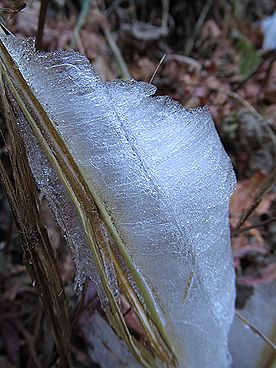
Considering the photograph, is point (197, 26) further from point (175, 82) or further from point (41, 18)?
point (41, 18)

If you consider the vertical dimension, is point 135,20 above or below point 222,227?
below

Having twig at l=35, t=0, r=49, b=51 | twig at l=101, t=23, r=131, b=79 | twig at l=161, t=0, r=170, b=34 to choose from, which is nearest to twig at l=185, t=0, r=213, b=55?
twig at l=161, t=0, r=170, b=34

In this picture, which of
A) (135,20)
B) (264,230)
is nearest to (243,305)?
(264,230)

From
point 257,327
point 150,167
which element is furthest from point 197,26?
point 150,167

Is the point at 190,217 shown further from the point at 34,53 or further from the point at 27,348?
the point at 27,348

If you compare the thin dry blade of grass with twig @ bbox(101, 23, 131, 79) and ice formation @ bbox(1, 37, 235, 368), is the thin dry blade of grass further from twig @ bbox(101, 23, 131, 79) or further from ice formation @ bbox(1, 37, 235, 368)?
twig @ bbox(101, 23, 131, 79)
